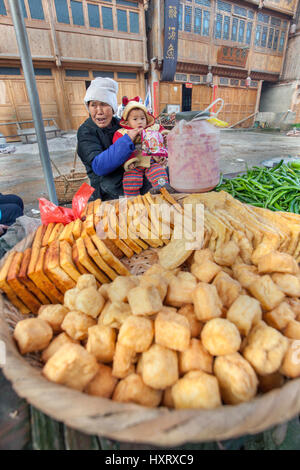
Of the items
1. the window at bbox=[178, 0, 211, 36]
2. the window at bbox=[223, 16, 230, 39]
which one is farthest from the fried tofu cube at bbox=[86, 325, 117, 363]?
the window at bbox=[223, 16, 230, 39]

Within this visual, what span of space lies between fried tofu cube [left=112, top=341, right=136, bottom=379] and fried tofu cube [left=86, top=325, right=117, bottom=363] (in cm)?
5

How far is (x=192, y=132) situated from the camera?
1.65 metres

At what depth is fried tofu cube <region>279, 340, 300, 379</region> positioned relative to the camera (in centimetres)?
91

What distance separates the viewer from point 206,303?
3.43 feet

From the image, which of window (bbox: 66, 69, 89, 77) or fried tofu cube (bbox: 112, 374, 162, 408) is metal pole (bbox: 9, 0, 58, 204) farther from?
window (bbox: 66, 69, 89, 77)

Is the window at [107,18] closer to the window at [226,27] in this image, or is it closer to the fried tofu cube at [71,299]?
the window at [226,27]

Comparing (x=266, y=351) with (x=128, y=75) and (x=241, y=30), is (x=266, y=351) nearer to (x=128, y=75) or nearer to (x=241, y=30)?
(x=128, y=75)

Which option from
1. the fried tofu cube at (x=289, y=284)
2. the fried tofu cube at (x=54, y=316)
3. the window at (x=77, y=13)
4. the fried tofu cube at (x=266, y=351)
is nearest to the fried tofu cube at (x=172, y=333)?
the fried tofu cube at (x=266, y=351)

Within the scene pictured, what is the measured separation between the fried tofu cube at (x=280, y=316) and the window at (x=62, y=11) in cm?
1481

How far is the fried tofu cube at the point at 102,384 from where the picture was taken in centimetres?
93

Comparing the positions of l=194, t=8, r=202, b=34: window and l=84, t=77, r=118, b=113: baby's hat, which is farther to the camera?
l=194, t=8, r=202, b=34: window
